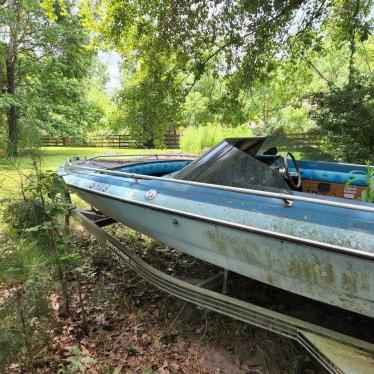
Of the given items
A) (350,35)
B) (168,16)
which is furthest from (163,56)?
(350,35)

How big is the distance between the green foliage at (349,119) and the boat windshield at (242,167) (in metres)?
3.91

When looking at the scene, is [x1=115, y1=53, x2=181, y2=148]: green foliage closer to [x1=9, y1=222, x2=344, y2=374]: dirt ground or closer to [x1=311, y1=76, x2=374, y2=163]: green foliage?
[x1=311, y1=76, x2=374, y2=163]: green foliage

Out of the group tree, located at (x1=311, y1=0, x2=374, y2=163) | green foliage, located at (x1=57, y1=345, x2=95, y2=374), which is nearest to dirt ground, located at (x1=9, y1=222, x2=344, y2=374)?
green foliage, located at (x1=57, y1=345, x2=95, y2=374)

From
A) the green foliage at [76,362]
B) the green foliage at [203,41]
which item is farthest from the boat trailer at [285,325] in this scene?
the green foliage at [203,41]

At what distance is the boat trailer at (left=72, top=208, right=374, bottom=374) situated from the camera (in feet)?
6.32

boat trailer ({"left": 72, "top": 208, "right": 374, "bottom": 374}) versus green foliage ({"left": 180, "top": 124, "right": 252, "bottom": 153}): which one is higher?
green foliage ({"left": 180, "top": 124, "right": 252, "bottom": 153})

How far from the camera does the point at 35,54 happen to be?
1514cm

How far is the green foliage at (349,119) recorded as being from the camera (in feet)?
22.6

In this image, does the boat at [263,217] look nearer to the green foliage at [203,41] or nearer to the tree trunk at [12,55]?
the green foliage at [203,41]

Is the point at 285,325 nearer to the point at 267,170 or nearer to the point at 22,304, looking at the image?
the point at 267,170

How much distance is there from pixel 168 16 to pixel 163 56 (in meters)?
0.72

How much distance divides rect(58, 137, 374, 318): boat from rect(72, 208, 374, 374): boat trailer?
0.66 ft

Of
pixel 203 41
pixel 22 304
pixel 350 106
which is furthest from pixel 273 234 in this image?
pixel 350 106

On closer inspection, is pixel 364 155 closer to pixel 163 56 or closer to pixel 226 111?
pixel 226 111
